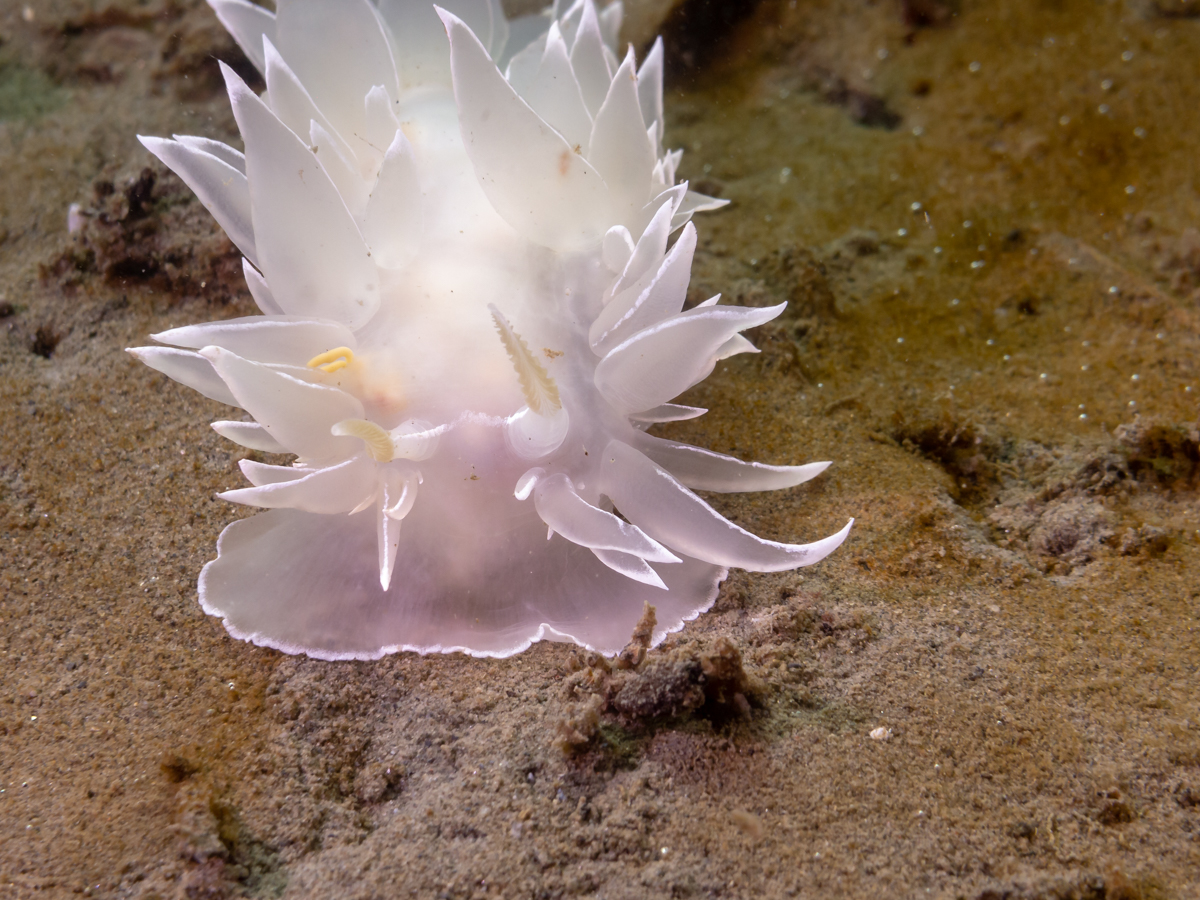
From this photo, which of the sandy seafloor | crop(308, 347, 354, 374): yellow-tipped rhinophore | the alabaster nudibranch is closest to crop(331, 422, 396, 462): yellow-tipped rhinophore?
the alabaster nudibranch

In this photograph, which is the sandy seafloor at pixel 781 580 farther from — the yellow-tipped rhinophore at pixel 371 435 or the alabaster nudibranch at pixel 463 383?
the yellow-tipped rhinophore at pixel 371 435

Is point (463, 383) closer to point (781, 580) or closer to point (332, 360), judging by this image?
point (332, 360)

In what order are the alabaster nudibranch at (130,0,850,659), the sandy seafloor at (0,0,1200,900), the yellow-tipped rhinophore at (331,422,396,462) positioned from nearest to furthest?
1. the sandy seafloor at (0,0,1200,900)
2. the yellow-tipped rhinophore at (331,422,396,462)
3. the alabaster nudibranch at (130,0,850,659)

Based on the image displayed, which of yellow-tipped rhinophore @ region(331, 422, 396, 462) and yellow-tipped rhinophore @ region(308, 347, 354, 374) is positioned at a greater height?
yellow-tipped rhinophore @ region(308, 347, 354, 374)

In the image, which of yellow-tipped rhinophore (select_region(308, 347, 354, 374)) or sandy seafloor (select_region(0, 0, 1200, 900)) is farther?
yellow-tipped rhinophore (select_region(308, 347, 354, 374))

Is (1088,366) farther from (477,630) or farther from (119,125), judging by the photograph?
(119,125)

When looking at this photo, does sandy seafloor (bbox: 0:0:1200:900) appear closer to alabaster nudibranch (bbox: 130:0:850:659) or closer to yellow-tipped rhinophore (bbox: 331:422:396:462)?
alabaster nudibranch (bbox: 130:0:850:659)

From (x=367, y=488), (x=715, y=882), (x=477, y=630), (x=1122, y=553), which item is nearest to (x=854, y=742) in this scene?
(x=715, y=882)
